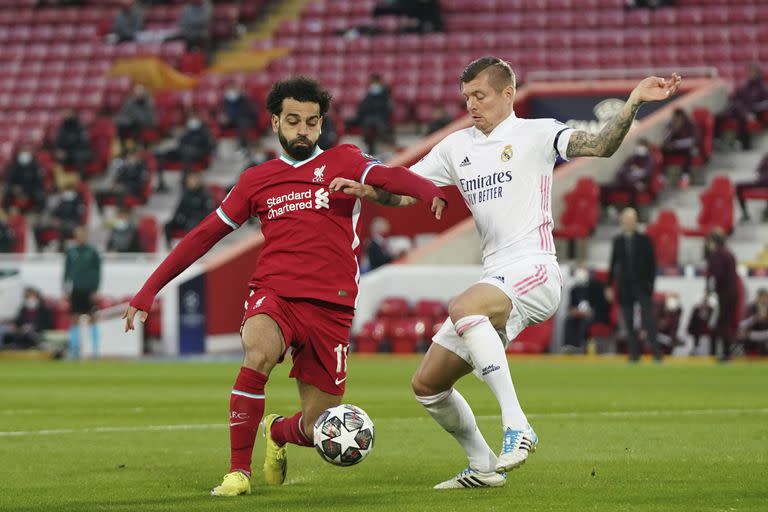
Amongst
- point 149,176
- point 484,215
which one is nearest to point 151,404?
point 484,215

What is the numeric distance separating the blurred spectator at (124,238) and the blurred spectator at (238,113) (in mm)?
3786

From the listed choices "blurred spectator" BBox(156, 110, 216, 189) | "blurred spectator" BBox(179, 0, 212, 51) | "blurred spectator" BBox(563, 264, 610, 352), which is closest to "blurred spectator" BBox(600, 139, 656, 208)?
"blurred spectator" BBox(563, 264, 610, 352)

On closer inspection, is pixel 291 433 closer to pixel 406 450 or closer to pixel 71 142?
pixel 406 450

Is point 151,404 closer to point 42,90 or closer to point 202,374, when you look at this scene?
point 202,374

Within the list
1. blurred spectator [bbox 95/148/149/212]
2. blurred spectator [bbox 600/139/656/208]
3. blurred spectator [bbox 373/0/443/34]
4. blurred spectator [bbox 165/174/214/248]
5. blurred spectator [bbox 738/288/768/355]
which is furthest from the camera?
blurred spectator [bbox 373/0/443/34]

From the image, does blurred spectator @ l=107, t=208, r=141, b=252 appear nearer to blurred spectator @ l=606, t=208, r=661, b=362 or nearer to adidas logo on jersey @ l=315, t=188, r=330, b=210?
blurred spectator @ l=606, t=208, r=661, b=362

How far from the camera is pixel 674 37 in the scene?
29.7 m

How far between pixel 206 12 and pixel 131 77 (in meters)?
2.19

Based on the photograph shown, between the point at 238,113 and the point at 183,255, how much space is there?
22.6 m

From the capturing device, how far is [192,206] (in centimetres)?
2644

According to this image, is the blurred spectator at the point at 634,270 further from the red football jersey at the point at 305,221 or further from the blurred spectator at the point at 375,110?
the red football jersey at the point at 305,221

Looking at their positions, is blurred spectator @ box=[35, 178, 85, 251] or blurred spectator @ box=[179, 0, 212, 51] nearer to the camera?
blurred spectator @ box=[35, 178, 85, 251]

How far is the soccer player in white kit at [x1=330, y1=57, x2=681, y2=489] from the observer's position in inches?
281

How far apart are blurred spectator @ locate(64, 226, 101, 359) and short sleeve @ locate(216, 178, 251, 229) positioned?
16.1 meters
